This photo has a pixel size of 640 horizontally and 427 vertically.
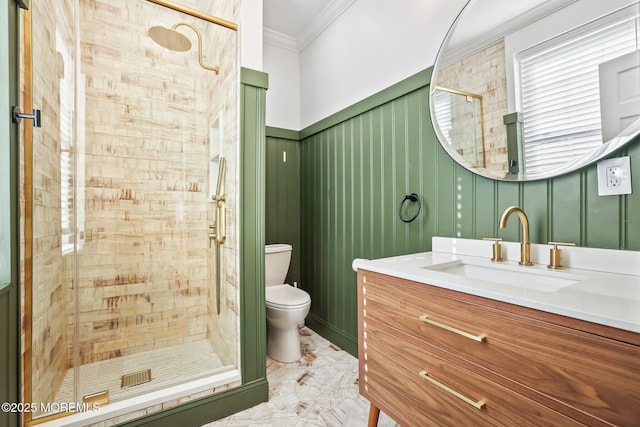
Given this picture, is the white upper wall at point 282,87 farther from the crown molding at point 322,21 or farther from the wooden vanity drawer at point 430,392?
the wooden vanity drawer at point 430,392

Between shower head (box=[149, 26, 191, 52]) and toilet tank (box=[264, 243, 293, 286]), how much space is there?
1.50 metres

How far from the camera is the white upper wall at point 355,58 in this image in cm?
170

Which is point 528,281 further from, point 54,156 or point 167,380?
point 54,156

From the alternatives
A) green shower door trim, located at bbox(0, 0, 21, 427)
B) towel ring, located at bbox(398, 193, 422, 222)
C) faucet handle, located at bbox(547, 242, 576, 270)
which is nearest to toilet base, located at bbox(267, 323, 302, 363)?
towel ring, located at bbox(398, 193, 422, 222)

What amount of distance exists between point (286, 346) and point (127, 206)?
1.39 metres

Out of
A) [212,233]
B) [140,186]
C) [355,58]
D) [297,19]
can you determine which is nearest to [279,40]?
[297,19]

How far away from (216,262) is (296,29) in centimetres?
218

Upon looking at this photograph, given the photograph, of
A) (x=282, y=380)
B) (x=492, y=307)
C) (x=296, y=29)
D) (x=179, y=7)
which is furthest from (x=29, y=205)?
(x=296, y=29)

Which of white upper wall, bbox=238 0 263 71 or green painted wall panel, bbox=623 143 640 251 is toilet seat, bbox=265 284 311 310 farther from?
green painted wall panel, bbox=623 143 640 251

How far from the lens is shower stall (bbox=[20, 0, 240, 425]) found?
1317 millimetres

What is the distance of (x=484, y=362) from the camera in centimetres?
88

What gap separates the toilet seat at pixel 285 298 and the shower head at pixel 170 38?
5.56 ft

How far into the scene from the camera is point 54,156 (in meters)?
1.42

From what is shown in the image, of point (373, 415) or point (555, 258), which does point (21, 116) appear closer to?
point (373, 415)
